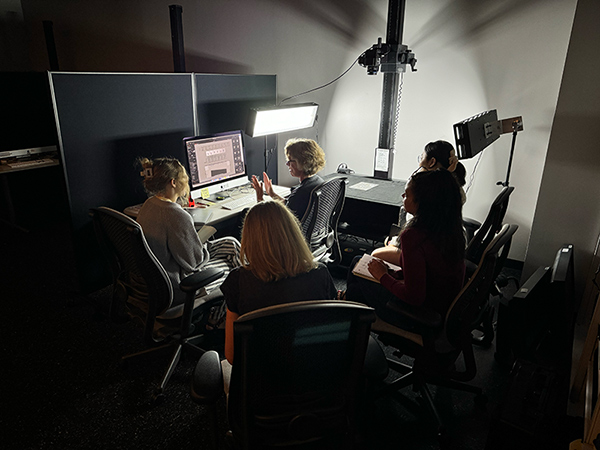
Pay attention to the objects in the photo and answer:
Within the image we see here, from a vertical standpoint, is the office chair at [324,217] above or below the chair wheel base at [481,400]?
above

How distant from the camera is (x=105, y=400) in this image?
1.98 metres

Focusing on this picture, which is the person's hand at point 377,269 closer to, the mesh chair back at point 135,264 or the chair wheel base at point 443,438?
the chair wheel base at point 443,438

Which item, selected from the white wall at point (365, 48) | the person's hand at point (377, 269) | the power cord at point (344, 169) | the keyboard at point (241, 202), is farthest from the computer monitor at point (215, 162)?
the person's hand at point (377, 269)

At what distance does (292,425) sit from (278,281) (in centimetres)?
42

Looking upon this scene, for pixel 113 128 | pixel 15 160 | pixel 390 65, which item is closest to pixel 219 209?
pixel 113 128

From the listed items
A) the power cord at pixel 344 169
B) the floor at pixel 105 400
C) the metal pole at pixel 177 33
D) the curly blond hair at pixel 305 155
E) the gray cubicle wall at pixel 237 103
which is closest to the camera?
the floor at pixel 105 400

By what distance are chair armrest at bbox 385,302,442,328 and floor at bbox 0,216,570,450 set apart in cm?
40

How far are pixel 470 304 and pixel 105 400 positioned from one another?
Answer: 1.75 metres

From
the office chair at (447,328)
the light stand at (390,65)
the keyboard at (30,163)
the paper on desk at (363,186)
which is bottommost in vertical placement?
the office chair at (447,328)

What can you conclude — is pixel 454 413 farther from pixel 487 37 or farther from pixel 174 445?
pixel 487 37

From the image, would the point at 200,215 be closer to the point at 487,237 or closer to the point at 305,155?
the point at 305,155

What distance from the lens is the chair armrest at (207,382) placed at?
1194 millimetres

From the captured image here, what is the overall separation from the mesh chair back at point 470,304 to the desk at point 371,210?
4.44 ft

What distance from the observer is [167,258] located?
194cm
